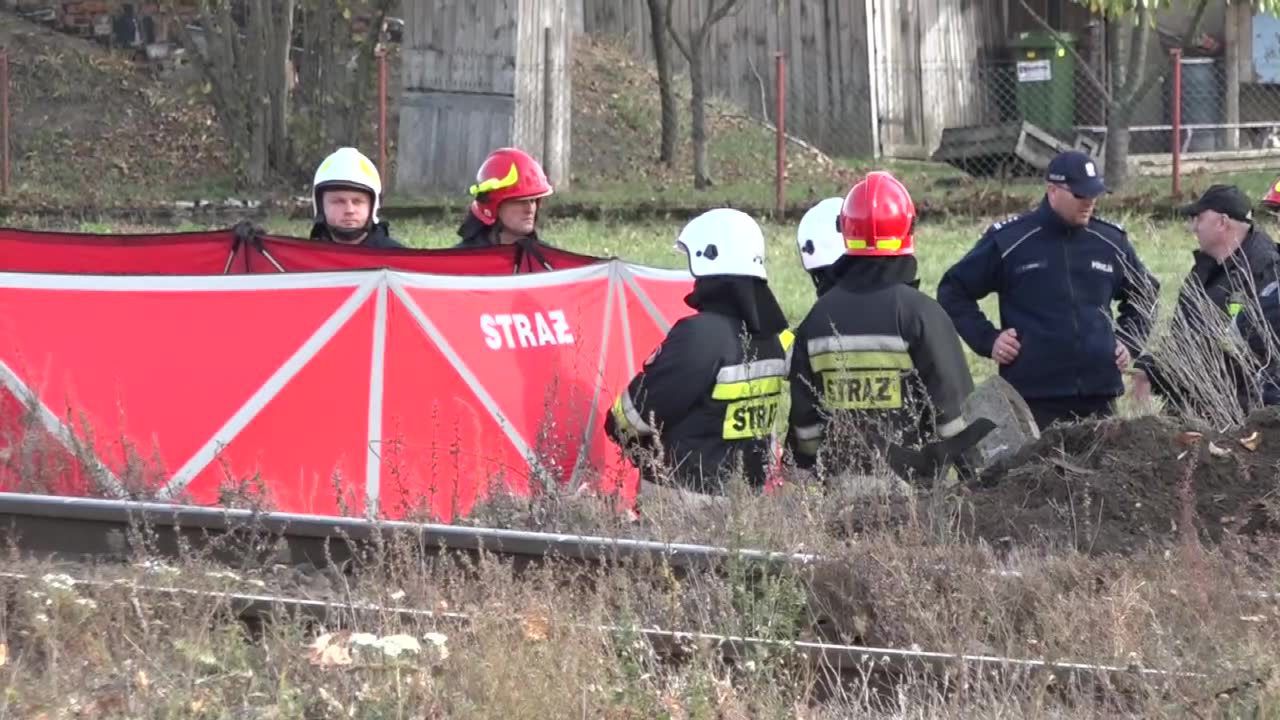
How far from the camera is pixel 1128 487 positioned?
22.3 feet

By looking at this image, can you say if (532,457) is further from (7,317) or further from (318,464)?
(7,317)

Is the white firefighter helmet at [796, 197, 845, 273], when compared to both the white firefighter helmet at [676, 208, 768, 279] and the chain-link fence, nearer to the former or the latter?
the white firefighter helmet at [676, 208, 768, 279]

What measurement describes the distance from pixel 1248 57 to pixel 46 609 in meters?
23.7

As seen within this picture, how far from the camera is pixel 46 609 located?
221 inches

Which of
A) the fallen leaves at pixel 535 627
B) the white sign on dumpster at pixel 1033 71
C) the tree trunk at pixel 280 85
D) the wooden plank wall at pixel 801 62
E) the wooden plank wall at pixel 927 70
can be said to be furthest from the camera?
the white sign on dumpster at pixel 1033 71

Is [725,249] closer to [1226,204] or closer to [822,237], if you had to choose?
[822,237]

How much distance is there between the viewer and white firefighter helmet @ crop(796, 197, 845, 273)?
24.8 feet

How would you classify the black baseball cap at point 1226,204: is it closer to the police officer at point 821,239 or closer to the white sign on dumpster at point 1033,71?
the police officer at point 821,239

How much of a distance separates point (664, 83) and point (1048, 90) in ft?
20.7

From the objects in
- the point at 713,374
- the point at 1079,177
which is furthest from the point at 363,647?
the point at 1079,177

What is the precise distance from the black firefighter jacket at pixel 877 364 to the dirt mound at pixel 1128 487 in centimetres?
36

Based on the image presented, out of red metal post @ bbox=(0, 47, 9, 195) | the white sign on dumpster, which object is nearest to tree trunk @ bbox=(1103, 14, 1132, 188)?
the white sign on dumpster

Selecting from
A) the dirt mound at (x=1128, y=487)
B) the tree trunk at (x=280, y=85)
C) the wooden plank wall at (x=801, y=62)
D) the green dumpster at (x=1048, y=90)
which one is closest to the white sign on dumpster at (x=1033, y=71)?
the green dumpster at (x=1048, y=90)

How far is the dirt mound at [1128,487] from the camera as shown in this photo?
6.55 m
